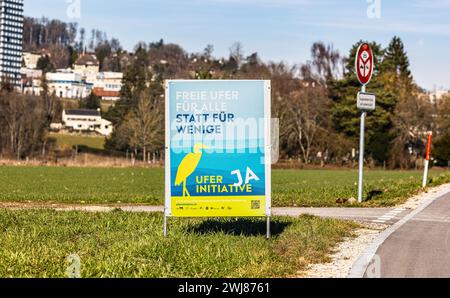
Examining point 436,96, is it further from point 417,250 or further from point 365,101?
point 417,250

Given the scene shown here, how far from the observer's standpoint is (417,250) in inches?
417

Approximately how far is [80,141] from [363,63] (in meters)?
97.6

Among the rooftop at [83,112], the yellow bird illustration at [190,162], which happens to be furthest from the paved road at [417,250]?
the rooftop at [83,112]

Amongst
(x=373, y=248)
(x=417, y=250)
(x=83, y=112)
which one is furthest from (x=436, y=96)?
(x=373, y=248)

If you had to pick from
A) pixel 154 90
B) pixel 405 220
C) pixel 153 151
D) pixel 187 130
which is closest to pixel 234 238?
pixel 187 130

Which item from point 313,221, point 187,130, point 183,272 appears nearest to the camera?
point 183,272

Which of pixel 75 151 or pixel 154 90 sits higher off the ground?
pixel 154 90

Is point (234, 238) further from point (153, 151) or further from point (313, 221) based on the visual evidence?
point (153, 151)

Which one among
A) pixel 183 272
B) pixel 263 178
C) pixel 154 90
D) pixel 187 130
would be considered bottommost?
pixel 183 272

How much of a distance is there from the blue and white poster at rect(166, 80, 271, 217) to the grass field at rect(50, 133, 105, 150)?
8885 cm

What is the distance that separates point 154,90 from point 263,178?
94.3m

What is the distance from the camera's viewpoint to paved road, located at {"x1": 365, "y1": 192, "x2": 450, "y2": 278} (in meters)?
8.88

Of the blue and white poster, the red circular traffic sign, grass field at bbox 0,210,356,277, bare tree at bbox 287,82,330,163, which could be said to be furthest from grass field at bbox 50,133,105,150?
the blue and white poster

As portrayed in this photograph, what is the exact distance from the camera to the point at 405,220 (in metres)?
14.6
